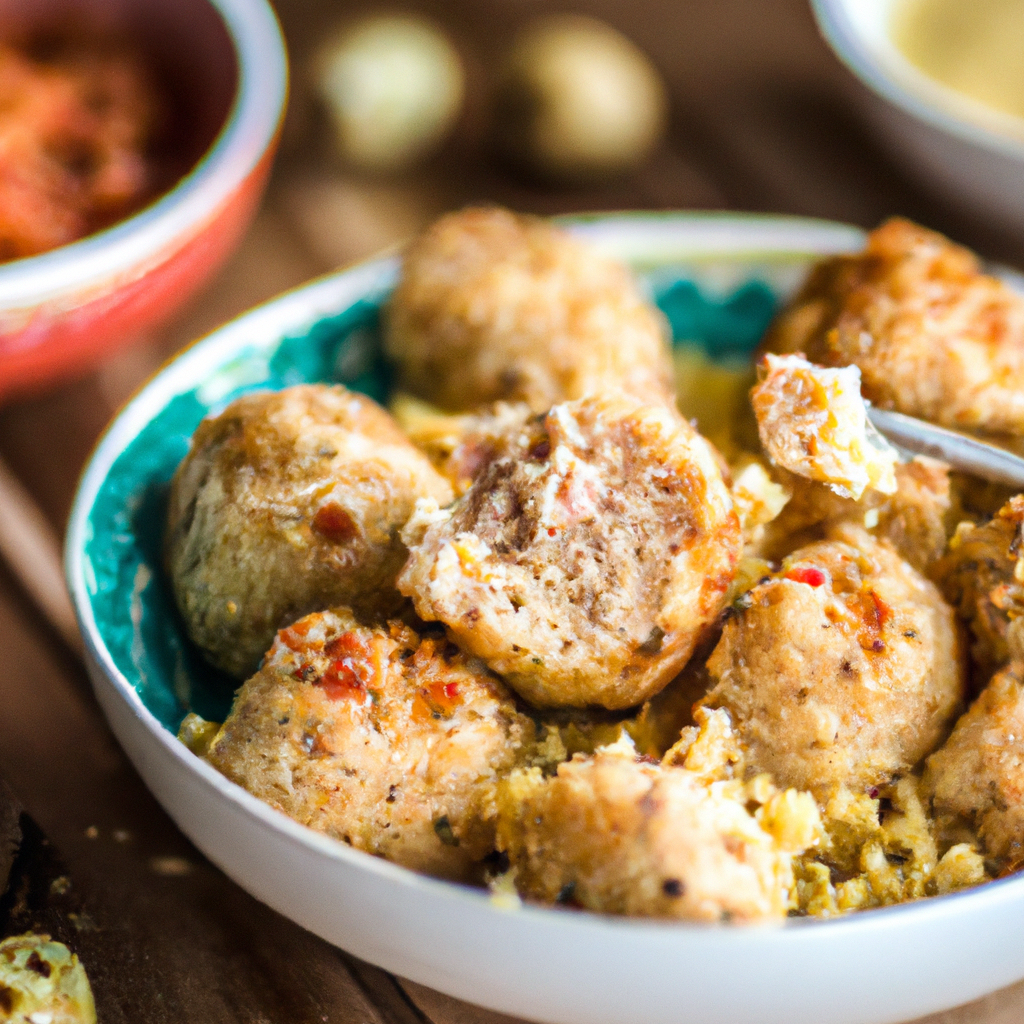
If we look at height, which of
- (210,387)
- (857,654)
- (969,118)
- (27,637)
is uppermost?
(969,118)

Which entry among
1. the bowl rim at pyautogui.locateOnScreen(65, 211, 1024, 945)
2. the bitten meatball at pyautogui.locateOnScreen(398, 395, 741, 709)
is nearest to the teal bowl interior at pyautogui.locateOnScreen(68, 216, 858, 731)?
the bowl rim at pyautogui.locateOnScreen(65, 211, 1024, 945)

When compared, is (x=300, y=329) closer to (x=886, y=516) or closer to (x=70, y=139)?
(x=70, y=139)

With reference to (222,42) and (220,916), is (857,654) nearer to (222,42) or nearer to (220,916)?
(220,916)

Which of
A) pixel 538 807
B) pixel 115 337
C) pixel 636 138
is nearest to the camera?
pixel 538 807

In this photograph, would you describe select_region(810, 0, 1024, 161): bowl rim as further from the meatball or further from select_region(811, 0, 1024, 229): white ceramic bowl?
the meatball

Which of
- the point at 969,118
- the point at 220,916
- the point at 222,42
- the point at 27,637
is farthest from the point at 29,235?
the point at 969,118

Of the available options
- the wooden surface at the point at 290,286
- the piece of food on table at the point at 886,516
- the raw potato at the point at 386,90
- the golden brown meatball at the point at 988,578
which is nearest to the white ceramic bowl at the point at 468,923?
the wooden surface at the point at 290,286
